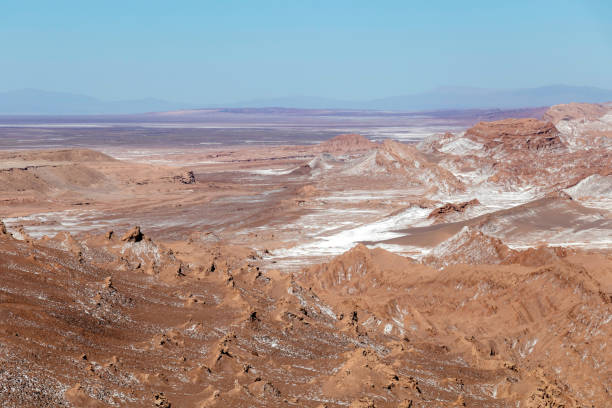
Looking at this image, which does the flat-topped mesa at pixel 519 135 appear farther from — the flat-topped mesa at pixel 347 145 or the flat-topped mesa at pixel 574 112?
the flat-topped mesa at pixel 574 112

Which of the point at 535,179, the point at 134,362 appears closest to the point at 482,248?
the point at 134,362

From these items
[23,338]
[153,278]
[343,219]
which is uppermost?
[23,338]

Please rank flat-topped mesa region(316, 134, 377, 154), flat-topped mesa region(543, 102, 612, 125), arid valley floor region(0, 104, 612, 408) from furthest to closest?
flat-topped mesa region(543, 102, 612, 125) → flat-topped mesa region(316, 134, 377, 154) → arid valley floor region(0, 104, 612, 408)

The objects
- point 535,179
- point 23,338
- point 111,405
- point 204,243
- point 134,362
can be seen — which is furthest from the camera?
point 535,179

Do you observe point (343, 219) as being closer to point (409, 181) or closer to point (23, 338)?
point (409, 181)

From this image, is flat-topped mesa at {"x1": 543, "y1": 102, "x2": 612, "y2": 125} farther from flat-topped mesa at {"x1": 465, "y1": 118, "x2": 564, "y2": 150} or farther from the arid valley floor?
the arid valley floor

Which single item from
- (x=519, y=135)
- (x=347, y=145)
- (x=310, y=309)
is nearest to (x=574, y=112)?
(x=347, y=145)

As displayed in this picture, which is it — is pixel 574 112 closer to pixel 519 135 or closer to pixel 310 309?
pixel 519 135

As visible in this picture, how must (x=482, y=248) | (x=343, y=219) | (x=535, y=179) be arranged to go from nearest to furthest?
(x=482, y=248)
(x=343, y=219)
(x=535, y=179)

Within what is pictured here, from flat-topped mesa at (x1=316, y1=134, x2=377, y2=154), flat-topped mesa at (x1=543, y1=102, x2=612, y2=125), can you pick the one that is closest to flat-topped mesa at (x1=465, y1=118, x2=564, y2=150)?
flat-topped mesa at (x1=316, y1=134, x2=377, y2=154)
